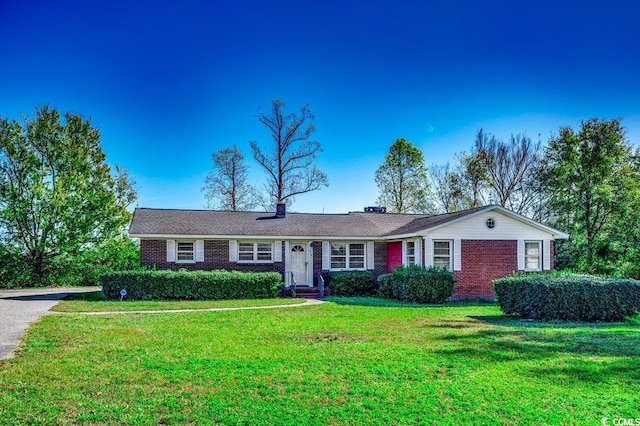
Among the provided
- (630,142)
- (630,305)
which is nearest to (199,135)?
(630,305)

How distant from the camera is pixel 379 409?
18.4 feet

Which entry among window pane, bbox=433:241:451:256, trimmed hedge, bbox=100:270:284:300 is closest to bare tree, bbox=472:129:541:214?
window pane, bbox=433:241:451:256

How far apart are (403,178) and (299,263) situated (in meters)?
16.9

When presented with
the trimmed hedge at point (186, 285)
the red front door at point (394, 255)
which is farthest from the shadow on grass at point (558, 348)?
the red front door at point (394, 255)

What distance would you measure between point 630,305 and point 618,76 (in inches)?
333

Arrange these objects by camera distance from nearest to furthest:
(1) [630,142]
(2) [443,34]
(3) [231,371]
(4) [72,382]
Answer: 1. (4) [72,382]
2. (3) [231,371]
3. (2) [443,34]
4. (1) [630,142]

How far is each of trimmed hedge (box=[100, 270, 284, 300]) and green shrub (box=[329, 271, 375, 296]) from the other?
10.9ft

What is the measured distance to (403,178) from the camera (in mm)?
38188

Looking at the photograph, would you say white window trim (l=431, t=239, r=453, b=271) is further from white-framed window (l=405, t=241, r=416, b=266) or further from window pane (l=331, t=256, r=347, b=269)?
window pane (l=331, t=256, r=347, b=269)

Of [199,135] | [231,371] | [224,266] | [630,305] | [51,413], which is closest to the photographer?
[51,413]

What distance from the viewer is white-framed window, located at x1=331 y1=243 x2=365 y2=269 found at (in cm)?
2406

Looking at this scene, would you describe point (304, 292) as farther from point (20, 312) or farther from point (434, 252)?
point (20, 312)

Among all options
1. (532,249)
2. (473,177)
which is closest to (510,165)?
(473,177)

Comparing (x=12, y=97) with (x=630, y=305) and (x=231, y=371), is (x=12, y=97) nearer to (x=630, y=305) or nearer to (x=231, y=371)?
(x=231, y=371)
